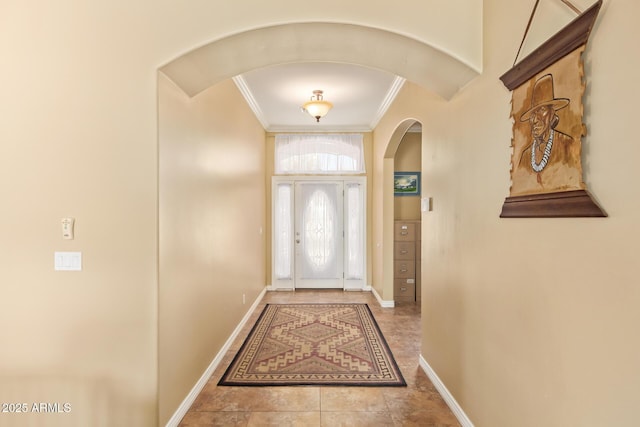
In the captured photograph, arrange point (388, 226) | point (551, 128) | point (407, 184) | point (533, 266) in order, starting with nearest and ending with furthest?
point (551, 128) → point (533, 266) → point (388, 226) → point (407, 184)

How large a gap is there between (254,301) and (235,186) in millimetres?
1905

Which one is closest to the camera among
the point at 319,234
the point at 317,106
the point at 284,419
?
the point at 284,419

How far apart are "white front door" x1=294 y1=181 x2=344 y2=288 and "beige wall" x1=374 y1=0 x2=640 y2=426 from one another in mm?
3228

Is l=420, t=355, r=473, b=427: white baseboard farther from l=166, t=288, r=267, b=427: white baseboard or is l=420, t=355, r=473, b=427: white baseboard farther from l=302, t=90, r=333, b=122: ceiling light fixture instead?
l=302, t=90, r=333, b=122: ceiling light fixture

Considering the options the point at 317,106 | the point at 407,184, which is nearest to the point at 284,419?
the point at 317,106

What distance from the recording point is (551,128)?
131 cm

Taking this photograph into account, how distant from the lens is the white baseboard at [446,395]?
2110 millimetres

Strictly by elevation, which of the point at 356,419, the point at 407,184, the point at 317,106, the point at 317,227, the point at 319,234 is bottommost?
the point at 356,419

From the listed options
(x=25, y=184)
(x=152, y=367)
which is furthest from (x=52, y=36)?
(x=152, y=367)

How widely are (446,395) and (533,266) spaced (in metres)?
1.45

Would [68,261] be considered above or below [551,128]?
below

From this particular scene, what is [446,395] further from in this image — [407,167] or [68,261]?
[407,167]

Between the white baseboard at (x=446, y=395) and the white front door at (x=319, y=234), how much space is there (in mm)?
3011

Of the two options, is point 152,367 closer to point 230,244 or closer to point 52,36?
point 230,244
